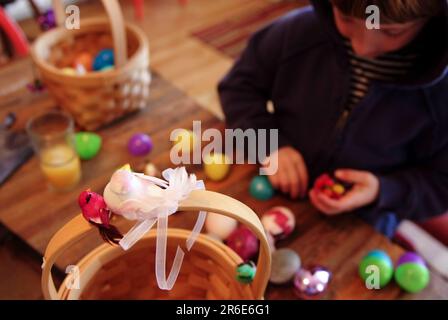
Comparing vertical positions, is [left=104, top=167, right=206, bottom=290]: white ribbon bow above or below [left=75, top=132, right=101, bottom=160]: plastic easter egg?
above

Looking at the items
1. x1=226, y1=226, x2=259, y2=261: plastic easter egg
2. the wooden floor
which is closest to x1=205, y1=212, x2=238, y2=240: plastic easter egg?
x1=226, y1=226, x2=259, y2=261: plastic easter egg

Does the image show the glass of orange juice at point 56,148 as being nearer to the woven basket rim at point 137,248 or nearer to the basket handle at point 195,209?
the woven basket rim at point 137,248

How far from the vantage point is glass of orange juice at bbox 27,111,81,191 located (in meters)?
0.82

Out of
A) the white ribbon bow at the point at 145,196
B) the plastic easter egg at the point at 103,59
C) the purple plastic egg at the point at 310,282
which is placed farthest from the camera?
the plastic easter egg at the point at 103,59

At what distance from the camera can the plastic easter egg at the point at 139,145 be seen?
89cm

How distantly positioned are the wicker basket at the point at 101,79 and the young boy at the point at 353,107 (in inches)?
7.4

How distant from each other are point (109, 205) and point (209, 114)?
0.60 meters

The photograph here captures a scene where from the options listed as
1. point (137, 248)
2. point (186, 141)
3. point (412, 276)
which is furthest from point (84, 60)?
point (412, 276)

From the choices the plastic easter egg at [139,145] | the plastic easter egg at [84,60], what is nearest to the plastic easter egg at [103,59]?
the plastic easter egg at [84,60]

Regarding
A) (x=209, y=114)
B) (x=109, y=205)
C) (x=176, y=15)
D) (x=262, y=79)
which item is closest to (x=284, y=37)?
(x=262, y=79)

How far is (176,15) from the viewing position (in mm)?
2301

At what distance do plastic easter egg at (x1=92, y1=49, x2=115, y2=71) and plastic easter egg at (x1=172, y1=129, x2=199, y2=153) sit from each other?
0.34m

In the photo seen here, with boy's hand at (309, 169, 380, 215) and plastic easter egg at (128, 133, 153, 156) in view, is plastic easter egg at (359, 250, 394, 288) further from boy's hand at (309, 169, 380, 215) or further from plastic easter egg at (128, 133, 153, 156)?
plastic easter egg at (128, 133, 153, 156)

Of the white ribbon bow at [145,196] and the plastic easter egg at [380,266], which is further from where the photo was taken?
the plastic easter egg at [380,266]
